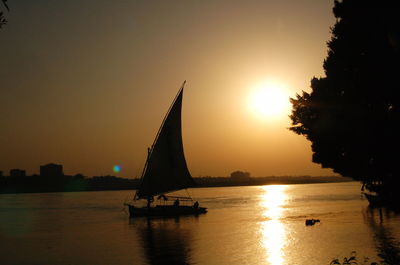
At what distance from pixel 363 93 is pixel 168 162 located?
165 feet

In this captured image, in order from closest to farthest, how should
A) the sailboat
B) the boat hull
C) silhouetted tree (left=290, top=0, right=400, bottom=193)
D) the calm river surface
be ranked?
silhouetted tree (left=290, top=0, right=400, bottom=193) < the calm river surface < the sailboat < the boat hull

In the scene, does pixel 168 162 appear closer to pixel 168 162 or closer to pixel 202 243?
pixel 168 162

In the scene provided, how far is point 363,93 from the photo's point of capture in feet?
55.7

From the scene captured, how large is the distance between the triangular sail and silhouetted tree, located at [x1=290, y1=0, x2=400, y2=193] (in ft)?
145

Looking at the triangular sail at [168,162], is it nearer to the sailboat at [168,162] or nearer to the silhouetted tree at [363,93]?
the sailboat at [168,162]

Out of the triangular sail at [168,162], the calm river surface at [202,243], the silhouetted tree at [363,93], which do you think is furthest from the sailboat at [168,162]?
the silhouetted tree at [363,93]

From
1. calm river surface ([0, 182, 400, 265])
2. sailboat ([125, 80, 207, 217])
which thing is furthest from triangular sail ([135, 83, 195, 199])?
calm river surface ([0, 182, 400, 265])

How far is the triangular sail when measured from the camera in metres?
64.9

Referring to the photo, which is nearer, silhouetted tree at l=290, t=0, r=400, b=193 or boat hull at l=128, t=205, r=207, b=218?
silhouetted tree at l=290, t=0, r=400, b=193

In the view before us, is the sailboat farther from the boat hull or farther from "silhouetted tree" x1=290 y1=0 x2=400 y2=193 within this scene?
"silhouetted tree" x1=290 y1=0 x2=400 y2=193

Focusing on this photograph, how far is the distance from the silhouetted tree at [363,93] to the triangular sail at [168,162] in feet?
145

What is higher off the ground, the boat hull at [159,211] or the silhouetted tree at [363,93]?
the silhouetted tree at [363,93]

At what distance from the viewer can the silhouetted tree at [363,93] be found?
1541 centimetres

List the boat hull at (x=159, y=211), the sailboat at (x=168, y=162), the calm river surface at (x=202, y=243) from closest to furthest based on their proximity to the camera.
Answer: the calm river surface at (x=202, y=243)
the sailboat at (x=168, y=162)
the boat hull at (x=159, y=211)
